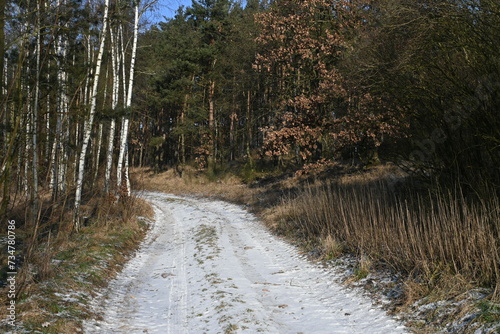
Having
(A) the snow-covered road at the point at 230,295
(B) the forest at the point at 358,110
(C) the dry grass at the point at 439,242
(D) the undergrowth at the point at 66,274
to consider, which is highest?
(B) the forest at the point at 358,110

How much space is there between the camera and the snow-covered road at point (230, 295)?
4.29 metres

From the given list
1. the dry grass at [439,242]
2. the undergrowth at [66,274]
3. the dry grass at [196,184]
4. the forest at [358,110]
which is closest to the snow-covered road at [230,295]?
the undergrowth at [66,274]

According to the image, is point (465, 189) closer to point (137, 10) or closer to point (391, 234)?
point (391, 234)

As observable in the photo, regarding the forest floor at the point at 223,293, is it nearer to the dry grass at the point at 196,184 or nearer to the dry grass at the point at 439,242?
the dry grass at the point at 439,242

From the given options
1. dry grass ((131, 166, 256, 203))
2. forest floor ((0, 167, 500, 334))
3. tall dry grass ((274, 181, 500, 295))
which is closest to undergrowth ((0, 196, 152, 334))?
forest floor ((0, 167, 500, 334))

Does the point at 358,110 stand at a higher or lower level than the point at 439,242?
higher

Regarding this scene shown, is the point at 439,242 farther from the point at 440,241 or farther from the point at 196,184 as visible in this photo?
the point at 196,184

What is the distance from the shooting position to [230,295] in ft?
17.0

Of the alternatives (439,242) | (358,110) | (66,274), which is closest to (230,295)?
(66,274)

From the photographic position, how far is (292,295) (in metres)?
5.32

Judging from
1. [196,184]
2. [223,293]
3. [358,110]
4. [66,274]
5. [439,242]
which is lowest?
[223,293]

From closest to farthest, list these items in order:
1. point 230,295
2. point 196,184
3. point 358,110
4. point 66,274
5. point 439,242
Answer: point 439,242, point 230,295, point 66,274, point 358,110, point 196,184

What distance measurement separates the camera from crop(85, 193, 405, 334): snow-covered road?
14.1 ft

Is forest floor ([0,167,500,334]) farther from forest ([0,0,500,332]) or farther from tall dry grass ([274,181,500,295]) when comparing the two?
forest ([0,0,500,332])
